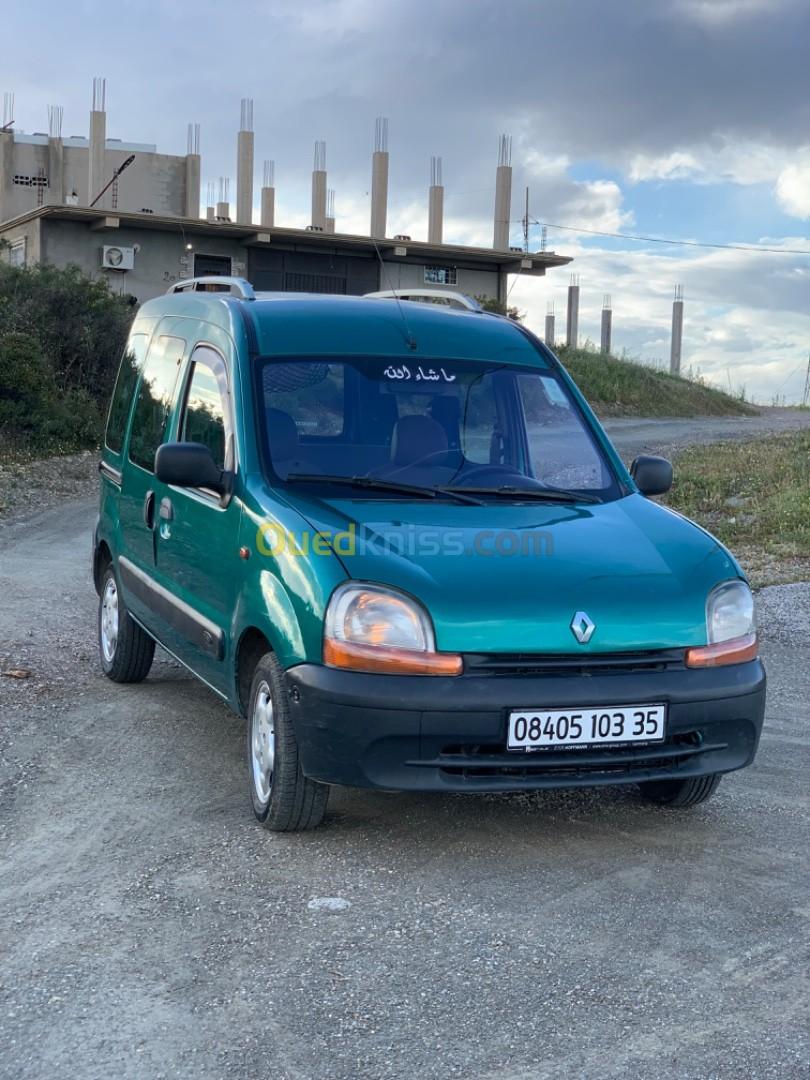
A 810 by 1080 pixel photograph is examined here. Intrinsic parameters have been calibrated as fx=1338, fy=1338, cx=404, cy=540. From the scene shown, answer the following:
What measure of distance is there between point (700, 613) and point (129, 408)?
12.3 feet

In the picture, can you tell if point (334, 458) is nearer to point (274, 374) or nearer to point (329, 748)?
point (274, 374)

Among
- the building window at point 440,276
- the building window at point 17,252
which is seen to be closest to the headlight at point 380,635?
the building window at point 17,252

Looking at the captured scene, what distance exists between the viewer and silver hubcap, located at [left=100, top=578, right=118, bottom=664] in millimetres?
7422

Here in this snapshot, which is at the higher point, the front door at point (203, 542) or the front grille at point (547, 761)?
the front door at point (203, 542)

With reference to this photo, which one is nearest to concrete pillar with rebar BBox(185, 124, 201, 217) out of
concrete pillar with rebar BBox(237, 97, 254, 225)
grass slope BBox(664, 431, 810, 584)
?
concrete pillar with rebar BBox(237, 97, 254, 225)

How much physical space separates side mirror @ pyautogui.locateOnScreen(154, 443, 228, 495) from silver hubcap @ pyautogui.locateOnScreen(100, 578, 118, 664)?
2174 mm

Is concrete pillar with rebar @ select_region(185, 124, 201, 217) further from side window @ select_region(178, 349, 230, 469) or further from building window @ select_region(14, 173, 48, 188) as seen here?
side window @ select_region(178, 349, 230, 469)

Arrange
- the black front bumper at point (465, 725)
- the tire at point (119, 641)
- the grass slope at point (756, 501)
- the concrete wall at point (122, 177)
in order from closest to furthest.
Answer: the black front bumper at point (465, 725)
the tire at point (119, 641)
the grass slope at point (756, 501)
the concrete wall at point (122, 177)

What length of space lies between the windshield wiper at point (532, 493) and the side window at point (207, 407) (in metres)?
1.01

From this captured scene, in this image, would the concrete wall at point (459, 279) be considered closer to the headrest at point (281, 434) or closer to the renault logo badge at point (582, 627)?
the headrest at point (281, 434)

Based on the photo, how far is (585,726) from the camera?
178 inches

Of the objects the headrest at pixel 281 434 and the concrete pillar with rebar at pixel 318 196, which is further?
the concrete pillar with rebar at pixel 318 196

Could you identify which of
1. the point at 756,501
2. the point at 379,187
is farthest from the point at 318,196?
the point at 756,501

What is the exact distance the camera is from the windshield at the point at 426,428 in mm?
5457
